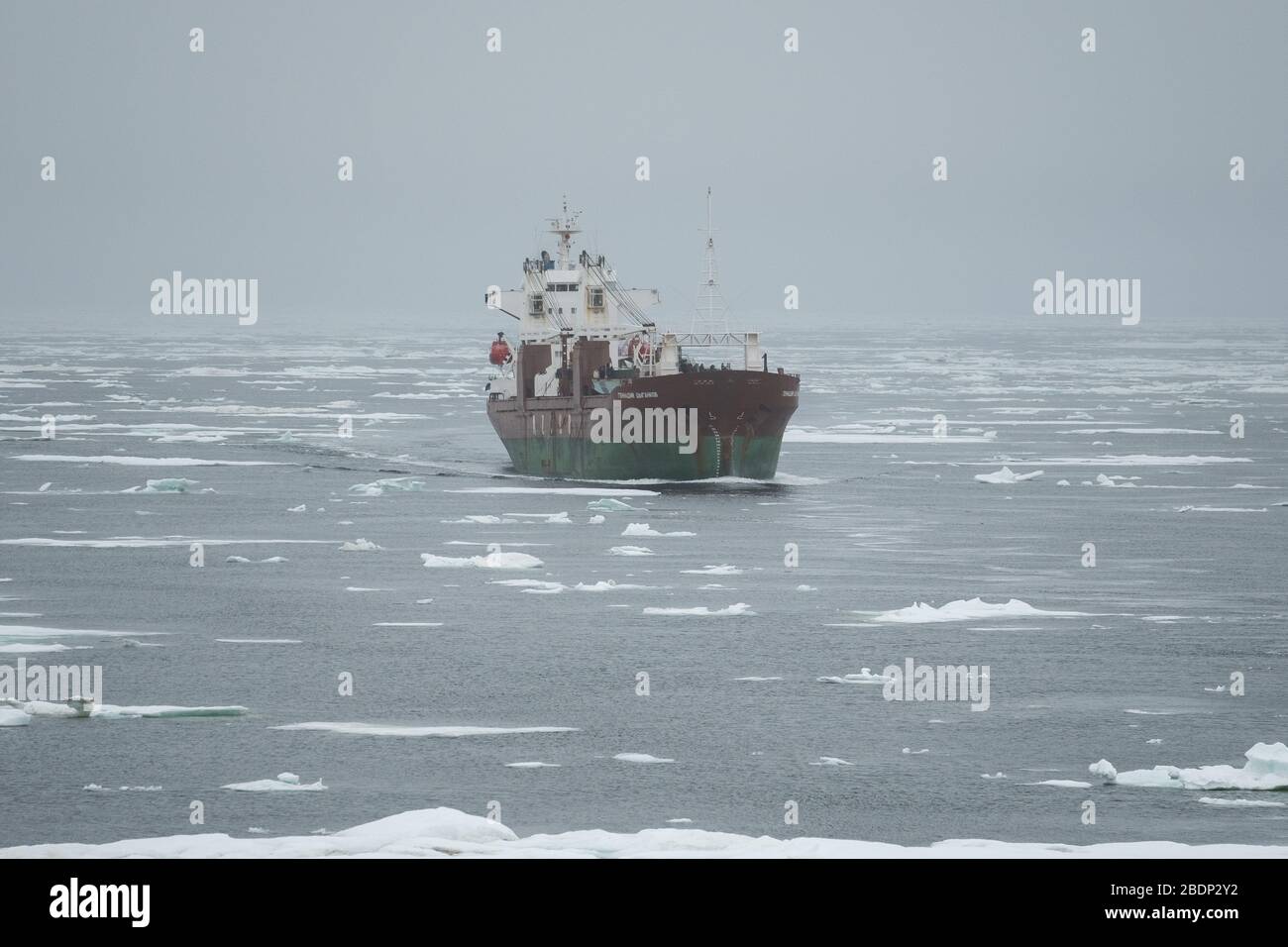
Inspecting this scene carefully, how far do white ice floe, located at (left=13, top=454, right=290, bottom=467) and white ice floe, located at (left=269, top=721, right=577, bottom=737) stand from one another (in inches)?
1288

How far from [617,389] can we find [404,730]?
29.6 m

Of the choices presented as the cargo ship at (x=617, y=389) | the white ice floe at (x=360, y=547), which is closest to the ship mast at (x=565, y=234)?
the cargo ship at (x=617, y=389)

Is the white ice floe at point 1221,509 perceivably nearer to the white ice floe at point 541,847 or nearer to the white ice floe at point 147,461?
the white ice floe at point 147,461

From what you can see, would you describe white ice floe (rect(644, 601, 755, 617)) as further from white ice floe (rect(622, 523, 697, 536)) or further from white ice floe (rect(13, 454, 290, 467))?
white ice floe (rect(13, 454, 290, 467))

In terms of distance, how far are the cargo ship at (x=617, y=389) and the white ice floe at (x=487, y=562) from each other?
15.2m

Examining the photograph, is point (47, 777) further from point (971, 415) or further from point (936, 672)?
point (971, 415)

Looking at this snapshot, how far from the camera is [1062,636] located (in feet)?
78.6

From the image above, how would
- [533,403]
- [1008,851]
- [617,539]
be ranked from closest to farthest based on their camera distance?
[1008,851] < [617,539] < [533,403]

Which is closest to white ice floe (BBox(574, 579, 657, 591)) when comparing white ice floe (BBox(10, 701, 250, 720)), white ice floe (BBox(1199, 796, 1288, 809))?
white ice floe (BBox(10, 701, 250, 720))

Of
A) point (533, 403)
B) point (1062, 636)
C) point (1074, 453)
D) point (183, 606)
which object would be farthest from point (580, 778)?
point (1074, 453)

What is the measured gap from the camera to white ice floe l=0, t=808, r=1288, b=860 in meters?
13.7

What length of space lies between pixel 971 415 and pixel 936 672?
52.7m

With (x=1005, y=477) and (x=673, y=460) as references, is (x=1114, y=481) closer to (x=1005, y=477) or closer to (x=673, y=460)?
(x=1005, y=477)
